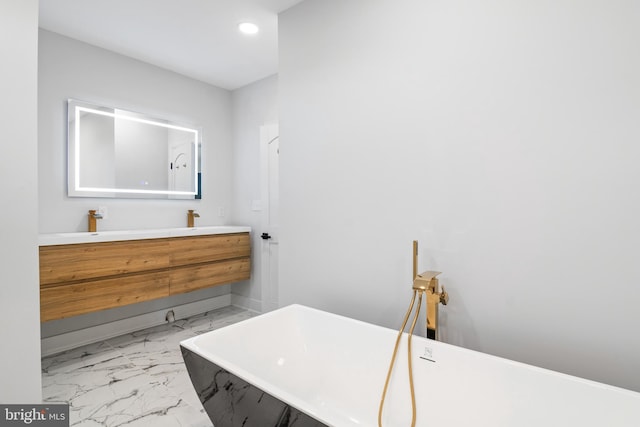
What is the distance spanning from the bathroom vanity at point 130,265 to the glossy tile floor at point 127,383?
42 centimetres

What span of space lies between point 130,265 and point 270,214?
1343 mm

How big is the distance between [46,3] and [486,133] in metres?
2.97

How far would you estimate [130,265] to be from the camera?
106 inches

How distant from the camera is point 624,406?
106 cm

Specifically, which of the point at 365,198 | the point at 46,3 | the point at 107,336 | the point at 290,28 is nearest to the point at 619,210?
the point at 365,198

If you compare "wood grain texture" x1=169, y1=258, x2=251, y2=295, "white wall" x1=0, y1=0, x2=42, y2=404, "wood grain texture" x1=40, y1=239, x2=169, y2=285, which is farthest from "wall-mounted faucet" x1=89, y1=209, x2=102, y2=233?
"white wall" x1=0, y1=0, x2=42, y2=404

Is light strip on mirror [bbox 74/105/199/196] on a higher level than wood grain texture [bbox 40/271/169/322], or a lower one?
higher

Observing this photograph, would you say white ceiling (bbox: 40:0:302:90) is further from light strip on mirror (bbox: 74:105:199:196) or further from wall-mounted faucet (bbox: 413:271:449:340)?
wall-mounted faucet (bbox: 413:271:449:340)

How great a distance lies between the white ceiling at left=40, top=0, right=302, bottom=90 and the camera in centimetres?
229

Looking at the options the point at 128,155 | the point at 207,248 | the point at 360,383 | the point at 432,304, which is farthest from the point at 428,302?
the point at 128,155

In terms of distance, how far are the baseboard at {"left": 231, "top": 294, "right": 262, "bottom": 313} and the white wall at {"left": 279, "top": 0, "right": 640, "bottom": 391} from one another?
5.42 ft

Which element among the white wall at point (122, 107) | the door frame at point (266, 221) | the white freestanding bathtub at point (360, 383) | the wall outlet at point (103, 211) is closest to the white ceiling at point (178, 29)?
the white wall at point (122, 107)

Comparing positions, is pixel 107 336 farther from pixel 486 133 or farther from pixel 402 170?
pixel 486 133

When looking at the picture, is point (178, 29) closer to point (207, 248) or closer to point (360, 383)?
point (207, 248)
